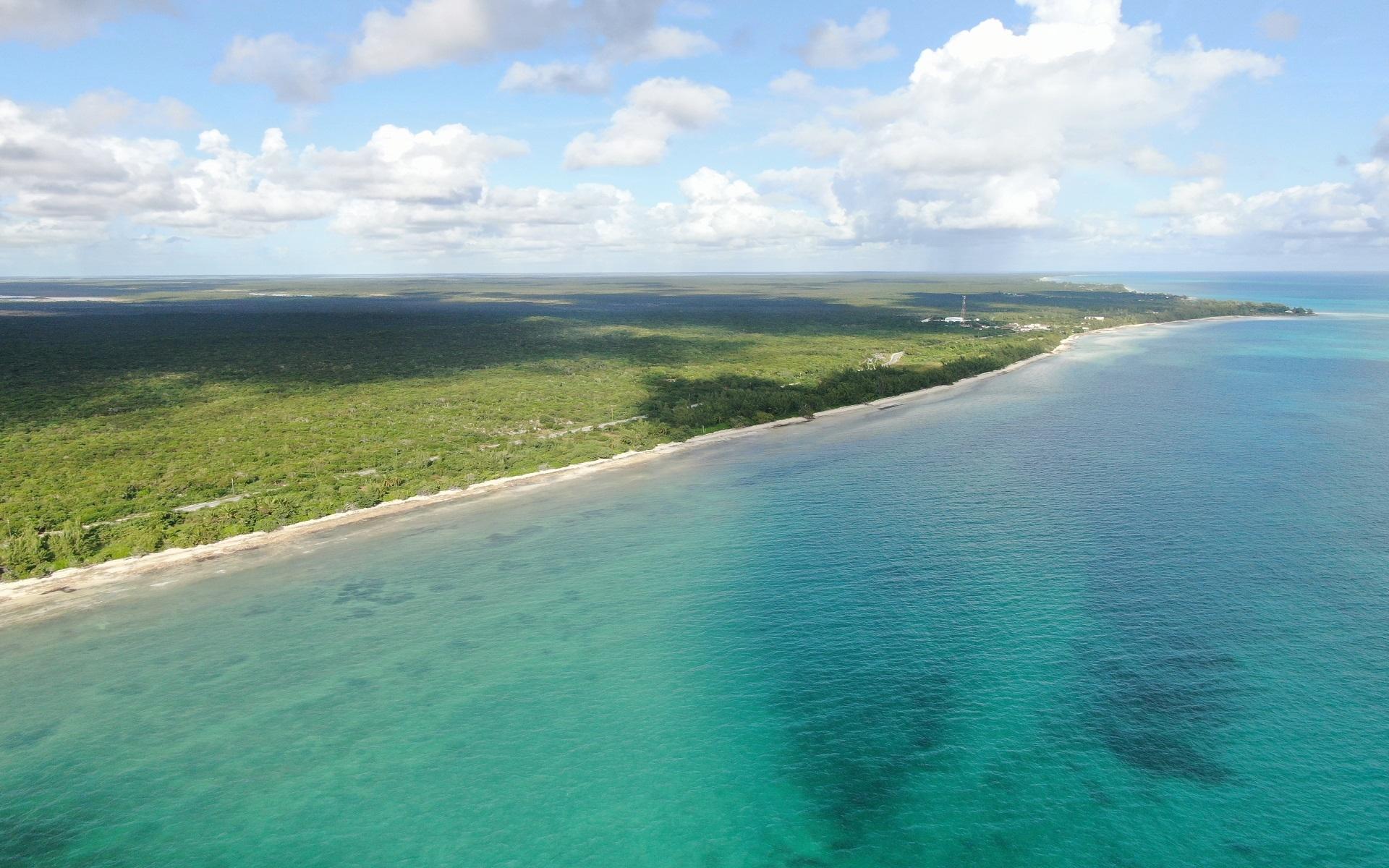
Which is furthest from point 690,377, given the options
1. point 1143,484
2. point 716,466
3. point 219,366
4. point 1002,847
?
point 1002,847

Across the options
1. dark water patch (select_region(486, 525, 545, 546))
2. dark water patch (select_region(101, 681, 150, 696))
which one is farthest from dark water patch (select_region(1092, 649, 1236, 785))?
dark water patch (select_region(101, 681, 150, 696))

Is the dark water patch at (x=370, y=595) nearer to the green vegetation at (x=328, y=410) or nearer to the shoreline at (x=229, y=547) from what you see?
the shoreline at (x=229, y=547)

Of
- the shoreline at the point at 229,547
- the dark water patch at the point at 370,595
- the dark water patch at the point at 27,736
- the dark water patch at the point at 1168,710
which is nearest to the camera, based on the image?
the dark water patch at the point at 1168,710

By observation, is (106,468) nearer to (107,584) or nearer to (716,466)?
(107,584)

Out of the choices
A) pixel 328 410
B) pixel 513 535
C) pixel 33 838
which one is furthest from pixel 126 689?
pixel 328 410

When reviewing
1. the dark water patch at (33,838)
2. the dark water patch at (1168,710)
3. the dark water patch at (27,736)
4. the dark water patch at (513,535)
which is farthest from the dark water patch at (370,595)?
the dark water patch at (1168,710)

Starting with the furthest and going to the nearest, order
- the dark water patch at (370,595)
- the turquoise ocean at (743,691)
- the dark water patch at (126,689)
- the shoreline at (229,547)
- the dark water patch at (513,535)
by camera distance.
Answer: the dark water patch at (513,535), the dark water patch at (370,595), the shoreline at (229,547), the dark water patch at (126,689), the turquoise ocean at (743,691)

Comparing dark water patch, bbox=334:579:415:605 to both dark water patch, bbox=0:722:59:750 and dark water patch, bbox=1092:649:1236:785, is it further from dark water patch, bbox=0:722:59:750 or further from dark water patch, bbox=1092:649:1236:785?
dark water patch, bbox=1092:649:1236:785

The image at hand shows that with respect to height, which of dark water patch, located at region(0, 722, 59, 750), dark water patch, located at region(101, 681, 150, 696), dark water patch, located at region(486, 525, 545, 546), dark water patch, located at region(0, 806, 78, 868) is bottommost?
dark water patch, located at region(0, 806, 78, 868)
